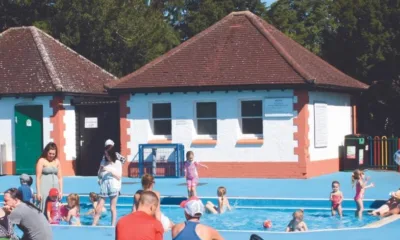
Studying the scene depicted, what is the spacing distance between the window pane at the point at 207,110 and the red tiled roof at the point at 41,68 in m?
4.57

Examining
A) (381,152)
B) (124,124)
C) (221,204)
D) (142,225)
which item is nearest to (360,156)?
(381,152)

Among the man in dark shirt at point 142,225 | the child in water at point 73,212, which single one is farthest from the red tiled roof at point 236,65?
the man in dark shirt at point 142,225

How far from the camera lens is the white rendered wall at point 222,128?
27.6 m

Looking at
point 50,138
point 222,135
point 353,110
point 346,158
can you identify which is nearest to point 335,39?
point 353,110

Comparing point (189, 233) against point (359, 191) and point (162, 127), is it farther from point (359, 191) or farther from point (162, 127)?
point (162, 127)

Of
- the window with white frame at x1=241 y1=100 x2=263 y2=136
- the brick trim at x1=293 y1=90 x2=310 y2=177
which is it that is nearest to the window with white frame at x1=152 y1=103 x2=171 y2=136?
the window with white frame at x1=241 y1=100 x2=263 y2=136

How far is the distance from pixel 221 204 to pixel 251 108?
8.16 m

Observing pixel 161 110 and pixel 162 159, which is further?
pixel 161 110

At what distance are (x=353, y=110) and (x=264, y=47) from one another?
5.51 meters

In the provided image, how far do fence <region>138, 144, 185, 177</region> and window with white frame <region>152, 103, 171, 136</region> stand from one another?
72cm

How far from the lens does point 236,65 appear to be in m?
28.7

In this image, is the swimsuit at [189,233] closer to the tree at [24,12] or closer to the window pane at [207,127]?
the window pane at [207,127]

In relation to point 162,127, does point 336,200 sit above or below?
below

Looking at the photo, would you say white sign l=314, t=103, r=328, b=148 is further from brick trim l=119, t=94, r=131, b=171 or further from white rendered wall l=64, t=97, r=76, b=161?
white rendered wall l=64, t=97, r=76, b=161
